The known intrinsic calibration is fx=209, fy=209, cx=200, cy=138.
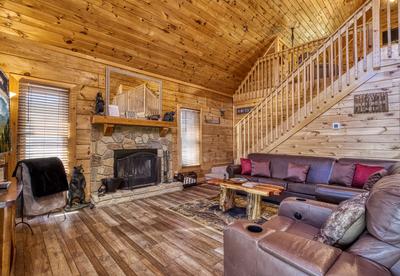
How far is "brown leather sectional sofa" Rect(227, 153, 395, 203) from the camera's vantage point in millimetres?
2820

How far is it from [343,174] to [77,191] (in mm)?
4484

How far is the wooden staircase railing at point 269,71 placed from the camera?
5.54 m

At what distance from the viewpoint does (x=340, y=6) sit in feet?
20.2

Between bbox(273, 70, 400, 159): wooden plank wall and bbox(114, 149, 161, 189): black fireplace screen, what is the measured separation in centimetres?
316

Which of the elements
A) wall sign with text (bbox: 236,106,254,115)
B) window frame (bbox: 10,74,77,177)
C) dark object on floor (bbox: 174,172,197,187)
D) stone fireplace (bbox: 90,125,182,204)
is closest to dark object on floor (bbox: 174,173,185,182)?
dark object on floor (bbox: 174,172,197,187)

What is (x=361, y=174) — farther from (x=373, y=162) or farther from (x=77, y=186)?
(x=77, y=186)

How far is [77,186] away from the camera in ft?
12.1

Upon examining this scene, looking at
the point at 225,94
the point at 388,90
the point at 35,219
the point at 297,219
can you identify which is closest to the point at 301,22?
the point at 225,94

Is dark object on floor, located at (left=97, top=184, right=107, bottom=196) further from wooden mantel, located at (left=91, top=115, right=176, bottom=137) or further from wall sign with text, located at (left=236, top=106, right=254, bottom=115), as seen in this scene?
wall sign with text, located at (left=236, top=106, right=254, bottom=115)

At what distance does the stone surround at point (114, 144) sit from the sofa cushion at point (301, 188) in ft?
9.09

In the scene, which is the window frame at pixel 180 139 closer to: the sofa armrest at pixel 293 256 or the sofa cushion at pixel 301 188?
the sofa cushion at pixel 301 188

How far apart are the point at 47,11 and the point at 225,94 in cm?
481

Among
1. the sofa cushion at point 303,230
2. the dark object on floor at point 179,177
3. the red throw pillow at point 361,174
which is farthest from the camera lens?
the dark object on floor at point 179,177

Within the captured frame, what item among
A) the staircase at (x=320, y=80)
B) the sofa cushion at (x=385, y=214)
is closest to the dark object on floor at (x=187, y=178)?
the staircase at (x=320, y=80)
